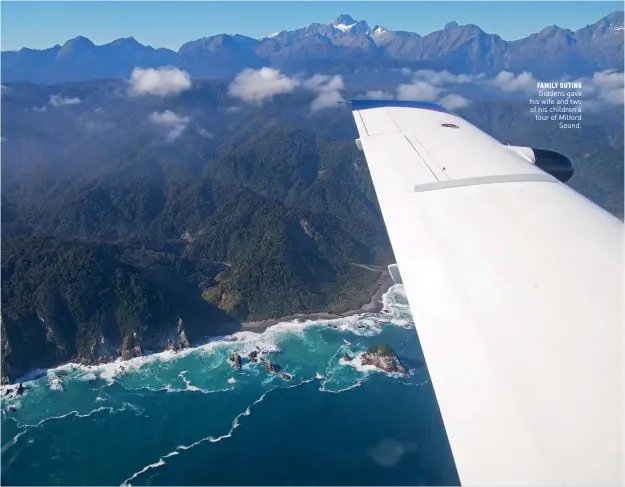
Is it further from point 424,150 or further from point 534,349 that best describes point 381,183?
point 534,349

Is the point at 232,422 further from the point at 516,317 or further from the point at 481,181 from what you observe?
the point at 516,317

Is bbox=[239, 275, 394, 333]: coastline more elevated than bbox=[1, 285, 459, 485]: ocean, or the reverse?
bbox=[239, 275, 394, 333]: coastline

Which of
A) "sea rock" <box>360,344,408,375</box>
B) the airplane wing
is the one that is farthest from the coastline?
the airplane wing

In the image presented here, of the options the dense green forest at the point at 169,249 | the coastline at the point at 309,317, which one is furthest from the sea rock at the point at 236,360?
the dense green forest at the point at 169,249

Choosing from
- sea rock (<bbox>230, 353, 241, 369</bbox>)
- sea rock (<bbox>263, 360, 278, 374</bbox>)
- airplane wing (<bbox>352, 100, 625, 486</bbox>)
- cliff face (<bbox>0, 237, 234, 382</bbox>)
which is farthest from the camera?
cliff face (<bbox>0, 237, 234, 382</bbox>)

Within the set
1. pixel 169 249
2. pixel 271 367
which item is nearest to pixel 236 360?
pixel 271 367

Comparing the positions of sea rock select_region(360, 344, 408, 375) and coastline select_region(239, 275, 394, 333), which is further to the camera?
coastline select_region(239, 275, 394, 333)

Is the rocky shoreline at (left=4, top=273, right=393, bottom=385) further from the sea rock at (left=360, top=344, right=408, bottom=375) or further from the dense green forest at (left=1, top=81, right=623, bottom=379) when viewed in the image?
the sea rock at (left=360, top=344, right=408, bottom=375)

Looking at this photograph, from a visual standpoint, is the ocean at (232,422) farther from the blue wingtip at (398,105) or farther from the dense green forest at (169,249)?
the blue wingtip at (398,105)
